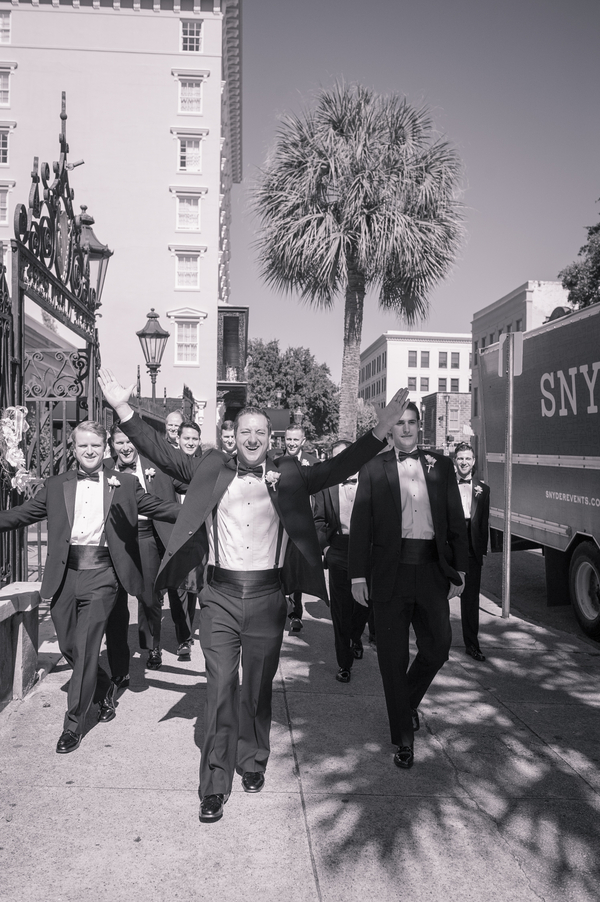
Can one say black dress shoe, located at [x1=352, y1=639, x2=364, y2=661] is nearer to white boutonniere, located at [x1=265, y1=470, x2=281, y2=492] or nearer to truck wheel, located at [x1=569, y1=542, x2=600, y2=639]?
truck wheel, located at [x1=569, y1=542, x2=600, y2=639]

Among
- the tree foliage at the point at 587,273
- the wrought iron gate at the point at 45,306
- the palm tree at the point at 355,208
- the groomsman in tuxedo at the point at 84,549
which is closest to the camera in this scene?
the groomsman in tuxedo at the point at 84,549

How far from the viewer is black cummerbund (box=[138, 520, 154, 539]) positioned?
6371 mm

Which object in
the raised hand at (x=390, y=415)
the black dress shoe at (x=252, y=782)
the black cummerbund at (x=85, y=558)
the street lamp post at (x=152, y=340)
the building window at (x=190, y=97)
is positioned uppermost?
the building window at (x=190, y=97)

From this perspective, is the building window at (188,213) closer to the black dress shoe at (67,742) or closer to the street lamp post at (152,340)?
the street lamp post at (152,340)

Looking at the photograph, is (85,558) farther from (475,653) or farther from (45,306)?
(475,653)

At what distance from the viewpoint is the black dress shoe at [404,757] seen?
4422 mm

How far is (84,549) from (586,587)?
5112mm

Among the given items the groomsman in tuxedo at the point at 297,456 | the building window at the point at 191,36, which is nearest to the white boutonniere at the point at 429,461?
the groomsman in tuxedo at the point at 297,456

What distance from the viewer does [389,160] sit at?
17.3 metres

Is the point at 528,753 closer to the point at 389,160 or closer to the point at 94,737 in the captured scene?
the point at 94,737

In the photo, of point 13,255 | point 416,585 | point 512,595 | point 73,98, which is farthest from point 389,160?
point 73,98

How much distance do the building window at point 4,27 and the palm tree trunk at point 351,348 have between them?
105 ft

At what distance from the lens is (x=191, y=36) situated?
134 feet

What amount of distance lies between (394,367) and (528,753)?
10782 cm
